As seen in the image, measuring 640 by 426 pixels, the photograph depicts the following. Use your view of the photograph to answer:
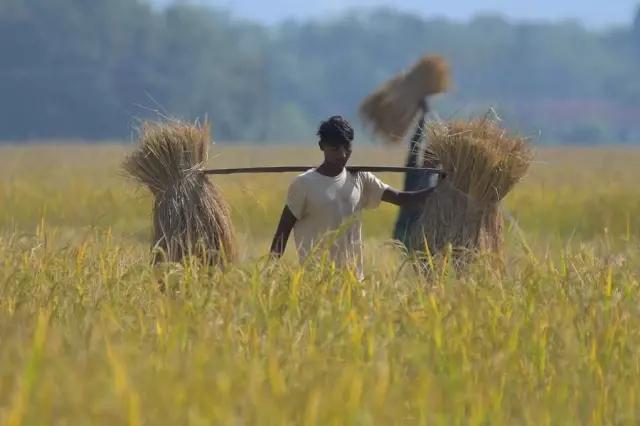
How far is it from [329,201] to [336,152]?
0.19 metres

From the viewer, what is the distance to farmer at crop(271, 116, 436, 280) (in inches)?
221

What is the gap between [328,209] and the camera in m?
5.71

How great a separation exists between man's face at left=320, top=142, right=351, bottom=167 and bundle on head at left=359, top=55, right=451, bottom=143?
3.54 meters

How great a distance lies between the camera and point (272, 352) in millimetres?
3648

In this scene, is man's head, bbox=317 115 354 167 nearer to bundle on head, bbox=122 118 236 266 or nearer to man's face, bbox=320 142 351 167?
man's face, bbox=320 142 351 167

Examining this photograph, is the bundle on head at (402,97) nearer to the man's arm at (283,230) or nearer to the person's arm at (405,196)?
the person's arm at (405,196)

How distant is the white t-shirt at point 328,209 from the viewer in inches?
224

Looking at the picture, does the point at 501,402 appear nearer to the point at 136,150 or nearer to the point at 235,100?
the point at 136,150

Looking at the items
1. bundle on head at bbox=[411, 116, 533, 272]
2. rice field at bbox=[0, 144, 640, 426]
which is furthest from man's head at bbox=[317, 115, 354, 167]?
rice field at bbox=[0, 144, 640, 426]

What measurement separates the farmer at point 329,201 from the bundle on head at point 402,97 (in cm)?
346

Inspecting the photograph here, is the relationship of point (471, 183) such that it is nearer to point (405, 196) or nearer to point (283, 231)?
point (405, 196)

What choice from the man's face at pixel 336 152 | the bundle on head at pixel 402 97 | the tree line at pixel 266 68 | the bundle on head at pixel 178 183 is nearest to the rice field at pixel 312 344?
the bundle on head at pixel 178 183

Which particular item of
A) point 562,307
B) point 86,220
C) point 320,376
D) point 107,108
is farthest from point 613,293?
point 107,108

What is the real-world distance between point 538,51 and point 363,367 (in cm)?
15248
